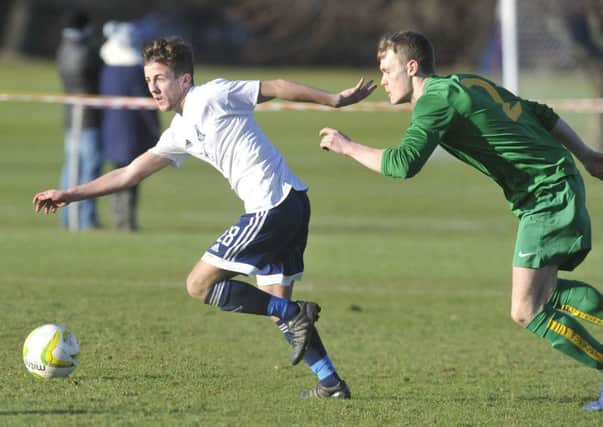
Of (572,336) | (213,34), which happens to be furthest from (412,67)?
(213,34)

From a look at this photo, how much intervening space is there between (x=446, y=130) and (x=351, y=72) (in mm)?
47278

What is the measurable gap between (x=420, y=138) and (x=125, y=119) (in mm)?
9931

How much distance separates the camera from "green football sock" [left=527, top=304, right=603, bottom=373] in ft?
20.8

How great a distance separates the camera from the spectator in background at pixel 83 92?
51.6ft

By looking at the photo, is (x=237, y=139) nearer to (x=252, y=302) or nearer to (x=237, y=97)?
(x=237, y=97)

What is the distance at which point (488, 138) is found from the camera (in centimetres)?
626

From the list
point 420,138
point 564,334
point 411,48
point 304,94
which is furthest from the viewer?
point 304,94

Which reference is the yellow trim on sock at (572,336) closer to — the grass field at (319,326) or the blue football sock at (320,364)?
the grass field at (319,326)

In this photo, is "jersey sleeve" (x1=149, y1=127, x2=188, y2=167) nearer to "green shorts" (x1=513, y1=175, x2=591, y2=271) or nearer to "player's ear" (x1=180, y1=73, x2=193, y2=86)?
"player's ear" (x1=180, y1=73, x2=193, y2=86)

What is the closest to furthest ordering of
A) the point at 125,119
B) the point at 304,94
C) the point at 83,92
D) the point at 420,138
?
the point at 420,138 → the point at 304,94 → the point at 125,119 → the point at 83,92

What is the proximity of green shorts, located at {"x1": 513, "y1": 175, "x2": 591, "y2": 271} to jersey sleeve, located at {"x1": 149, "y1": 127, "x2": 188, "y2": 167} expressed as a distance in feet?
6.21

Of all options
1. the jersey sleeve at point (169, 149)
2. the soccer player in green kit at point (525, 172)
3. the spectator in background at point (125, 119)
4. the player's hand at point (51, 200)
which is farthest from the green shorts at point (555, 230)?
the spectator in background at point (125, 119)

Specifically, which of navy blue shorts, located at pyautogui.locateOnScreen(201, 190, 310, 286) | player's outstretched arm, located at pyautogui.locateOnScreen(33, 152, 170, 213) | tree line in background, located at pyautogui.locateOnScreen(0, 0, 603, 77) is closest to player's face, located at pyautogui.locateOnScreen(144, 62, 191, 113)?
player's outstretched arm, located at pyautogui.locateOnScreen(33, 152, 170, 213)

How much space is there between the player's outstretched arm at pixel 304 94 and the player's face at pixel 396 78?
0.27 m
